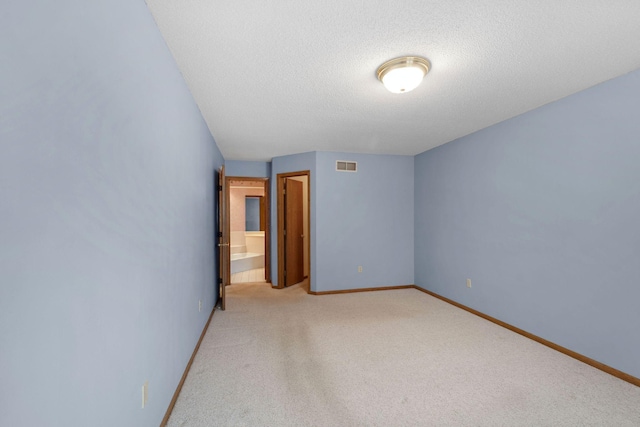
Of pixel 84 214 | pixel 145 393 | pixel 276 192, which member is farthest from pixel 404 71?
pixel 276 192

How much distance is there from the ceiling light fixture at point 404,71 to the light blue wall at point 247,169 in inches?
144

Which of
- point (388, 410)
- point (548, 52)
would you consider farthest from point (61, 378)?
point (548, 52)

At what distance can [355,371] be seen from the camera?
2227 mm

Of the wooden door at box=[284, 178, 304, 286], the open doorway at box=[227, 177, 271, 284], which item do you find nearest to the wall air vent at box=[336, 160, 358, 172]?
the wooden door at box=[284, 178, 304, 286]

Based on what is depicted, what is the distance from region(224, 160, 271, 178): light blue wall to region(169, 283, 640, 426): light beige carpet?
2836mm

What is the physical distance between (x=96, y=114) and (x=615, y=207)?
3464mm

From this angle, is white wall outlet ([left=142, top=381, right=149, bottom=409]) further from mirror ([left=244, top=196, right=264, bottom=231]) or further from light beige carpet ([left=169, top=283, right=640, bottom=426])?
mirror ([left=244, top=196, right=264, bottom=231])

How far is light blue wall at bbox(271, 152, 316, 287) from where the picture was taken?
4.55 m

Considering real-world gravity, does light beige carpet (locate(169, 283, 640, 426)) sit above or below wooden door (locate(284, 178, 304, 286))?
below

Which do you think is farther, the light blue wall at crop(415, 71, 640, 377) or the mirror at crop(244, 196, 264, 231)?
the mirror at crop(244, 196, 264, 231)

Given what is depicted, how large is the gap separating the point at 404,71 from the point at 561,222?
2.15 m

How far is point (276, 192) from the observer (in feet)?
16.2

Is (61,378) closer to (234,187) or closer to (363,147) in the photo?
(363,147)

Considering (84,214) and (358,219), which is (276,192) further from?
(84,214)
